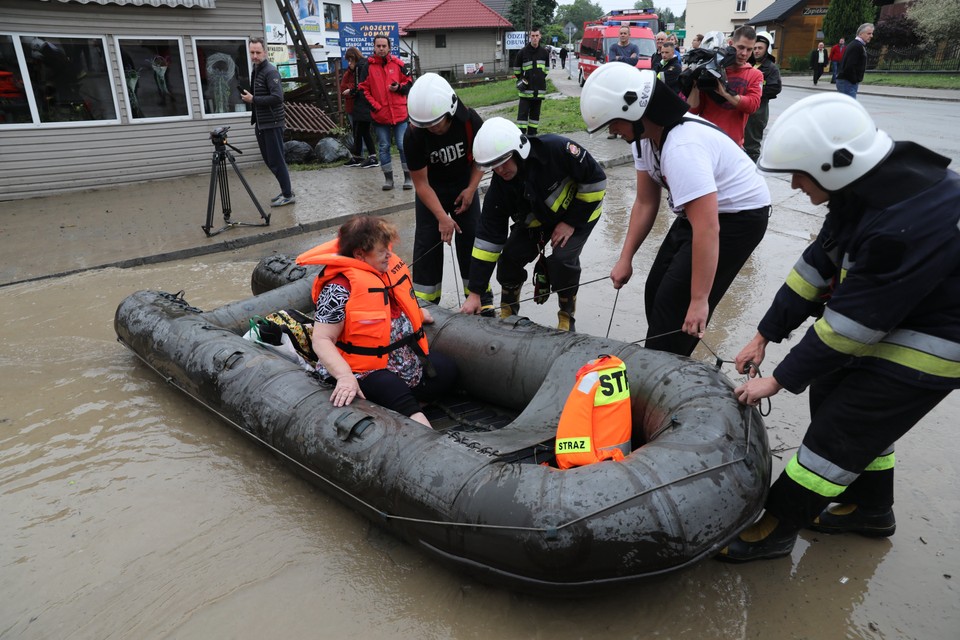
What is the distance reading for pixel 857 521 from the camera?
9.74 feet

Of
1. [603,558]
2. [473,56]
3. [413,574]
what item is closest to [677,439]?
[603,558]

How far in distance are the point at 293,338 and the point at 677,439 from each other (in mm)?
2446

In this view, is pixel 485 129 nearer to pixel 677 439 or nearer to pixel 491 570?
pixel 677 439

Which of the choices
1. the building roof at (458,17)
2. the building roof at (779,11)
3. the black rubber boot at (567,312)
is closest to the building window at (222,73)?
the black rubber boot at (567,312)

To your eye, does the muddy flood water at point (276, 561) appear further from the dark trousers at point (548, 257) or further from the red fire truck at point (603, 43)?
the red fire truck at point (603, 43)

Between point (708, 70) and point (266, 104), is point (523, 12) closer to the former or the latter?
point (266, 104)

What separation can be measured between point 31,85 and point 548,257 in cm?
903

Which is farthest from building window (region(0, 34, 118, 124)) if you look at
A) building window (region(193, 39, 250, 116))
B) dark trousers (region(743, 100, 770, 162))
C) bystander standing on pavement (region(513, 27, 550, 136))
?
dark trousers (region(743, 100, 770, 162))

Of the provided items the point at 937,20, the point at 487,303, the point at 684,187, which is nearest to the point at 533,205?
the point at 487,303

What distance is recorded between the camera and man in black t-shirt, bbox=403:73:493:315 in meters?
4.38

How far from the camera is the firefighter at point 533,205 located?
13.2ft

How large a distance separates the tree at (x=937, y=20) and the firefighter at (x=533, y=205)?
3198 centimetres

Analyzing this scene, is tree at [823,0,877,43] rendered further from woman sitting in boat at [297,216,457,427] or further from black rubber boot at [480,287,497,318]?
woman sitting in boat at [297,216,457,427]

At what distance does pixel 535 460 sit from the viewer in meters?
3.07
